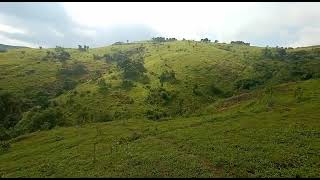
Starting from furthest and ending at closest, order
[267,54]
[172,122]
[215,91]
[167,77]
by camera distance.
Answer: [267,54] < [167,77] < [215,91] < [172,122]

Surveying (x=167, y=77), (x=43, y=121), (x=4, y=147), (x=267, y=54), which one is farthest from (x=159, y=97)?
(x=267, y=54)

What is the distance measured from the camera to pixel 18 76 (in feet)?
572

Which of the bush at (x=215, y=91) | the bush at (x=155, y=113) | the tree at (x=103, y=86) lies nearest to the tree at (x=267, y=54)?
the bush at (x=215, y=91)

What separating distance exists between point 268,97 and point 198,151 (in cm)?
A: 4183

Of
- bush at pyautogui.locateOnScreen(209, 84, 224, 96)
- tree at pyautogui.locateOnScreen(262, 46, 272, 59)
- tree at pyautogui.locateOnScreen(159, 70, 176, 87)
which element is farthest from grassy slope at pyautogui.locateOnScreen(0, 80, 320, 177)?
tree at pyautogui.locateOnScreen(262, 46, 272, 59)

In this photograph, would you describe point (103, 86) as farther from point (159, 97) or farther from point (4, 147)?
point (4, 147)

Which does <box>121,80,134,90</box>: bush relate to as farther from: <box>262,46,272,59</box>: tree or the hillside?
<box>262,46,272,59</box>: tree

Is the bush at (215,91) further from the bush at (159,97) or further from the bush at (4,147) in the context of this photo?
the bush at (4,147)

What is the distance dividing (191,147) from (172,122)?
25636 mm

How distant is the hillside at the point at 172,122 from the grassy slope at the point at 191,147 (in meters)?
0.14

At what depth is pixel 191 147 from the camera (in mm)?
56906

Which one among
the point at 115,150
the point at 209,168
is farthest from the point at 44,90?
the point at 209,168

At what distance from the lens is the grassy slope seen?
152ft

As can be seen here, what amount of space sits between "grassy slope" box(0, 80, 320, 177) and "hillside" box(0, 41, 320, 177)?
0.14m
